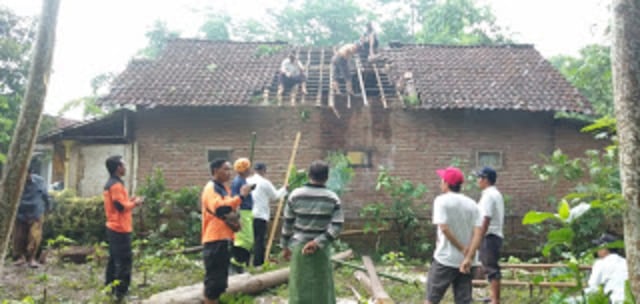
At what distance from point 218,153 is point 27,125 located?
7352 mm

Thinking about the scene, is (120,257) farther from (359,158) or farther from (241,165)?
(359,158)

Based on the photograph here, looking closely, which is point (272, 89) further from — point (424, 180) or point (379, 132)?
point (424, 180)

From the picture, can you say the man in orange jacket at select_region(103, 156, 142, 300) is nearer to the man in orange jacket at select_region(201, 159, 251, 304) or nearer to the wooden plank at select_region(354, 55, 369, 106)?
the man in orange jacket at select_region(201, 159, 251, 304)

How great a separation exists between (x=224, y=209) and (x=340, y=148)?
21.3 feet

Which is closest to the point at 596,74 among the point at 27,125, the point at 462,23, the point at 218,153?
the point at 218,153

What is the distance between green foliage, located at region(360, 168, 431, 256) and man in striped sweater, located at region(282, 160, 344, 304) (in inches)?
230

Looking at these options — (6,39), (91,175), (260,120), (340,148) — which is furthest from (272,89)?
(6,39)

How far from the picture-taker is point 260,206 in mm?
7176

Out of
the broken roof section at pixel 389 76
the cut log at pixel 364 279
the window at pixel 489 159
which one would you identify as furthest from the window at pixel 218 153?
the window at pixel 489 159

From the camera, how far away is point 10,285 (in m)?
6.11

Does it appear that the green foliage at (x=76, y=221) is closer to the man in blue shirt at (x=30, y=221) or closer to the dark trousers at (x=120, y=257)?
the man in blue shirt at (x=30, y=221)

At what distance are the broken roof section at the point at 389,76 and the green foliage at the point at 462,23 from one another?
763 cm

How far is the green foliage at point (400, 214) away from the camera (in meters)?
10.1

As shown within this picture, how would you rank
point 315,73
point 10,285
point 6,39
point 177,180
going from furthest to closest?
point 6,39 < point 315,73 < point 177,180 < point 10,285
